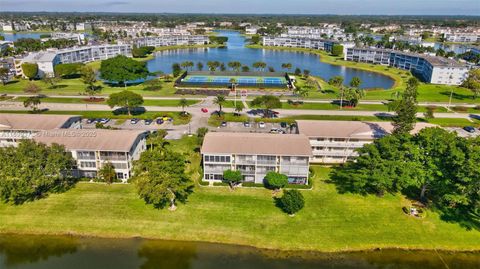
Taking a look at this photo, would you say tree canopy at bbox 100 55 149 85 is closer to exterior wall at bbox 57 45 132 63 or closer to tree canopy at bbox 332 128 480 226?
exterior wall at bbox 57 45 132 63

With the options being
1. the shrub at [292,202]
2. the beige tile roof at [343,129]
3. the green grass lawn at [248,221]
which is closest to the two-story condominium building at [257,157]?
the green grass lawn at [248,221]

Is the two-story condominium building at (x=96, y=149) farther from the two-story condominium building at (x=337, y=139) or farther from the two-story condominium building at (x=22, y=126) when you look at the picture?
the two-story condominium building at (x=337, y=139)

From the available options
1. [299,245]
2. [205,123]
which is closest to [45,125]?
[205,123]

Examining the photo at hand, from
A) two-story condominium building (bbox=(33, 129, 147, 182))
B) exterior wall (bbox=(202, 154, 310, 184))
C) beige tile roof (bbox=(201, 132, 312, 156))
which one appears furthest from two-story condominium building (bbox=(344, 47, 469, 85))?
two-story condominium building (bbox=(33, 129, 147, 182))

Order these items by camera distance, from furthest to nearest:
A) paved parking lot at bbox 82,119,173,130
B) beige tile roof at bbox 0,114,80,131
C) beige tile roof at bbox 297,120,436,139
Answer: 1. paved parking lot at bbox 82,119,173,130
2. beige tile roof at bbox 0,114,80,131
3. beige tile roof at bbox 297,120,436,139

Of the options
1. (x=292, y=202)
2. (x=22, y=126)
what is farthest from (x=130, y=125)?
(x=292, y=202)

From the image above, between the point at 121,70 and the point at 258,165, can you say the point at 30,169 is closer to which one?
the point at 258,165
